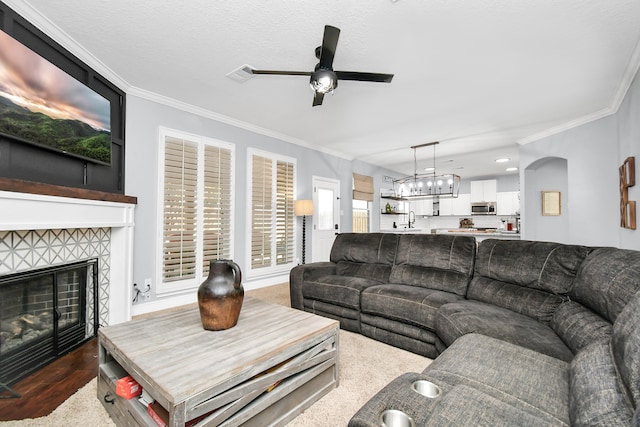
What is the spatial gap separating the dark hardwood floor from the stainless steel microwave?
930 cm

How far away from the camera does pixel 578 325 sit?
1504 millimetres

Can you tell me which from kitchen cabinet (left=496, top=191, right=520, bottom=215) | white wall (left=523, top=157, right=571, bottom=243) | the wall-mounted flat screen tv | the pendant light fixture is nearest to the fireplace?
the wall-mounted flat screen tv

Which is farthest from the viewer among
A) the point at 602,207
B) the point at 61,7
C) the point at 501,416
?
the point at 602,207

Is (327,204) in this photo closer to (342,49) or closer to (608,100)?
(342,49)

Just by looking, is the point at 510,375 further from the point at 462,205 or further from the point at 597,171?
the point at 462,205

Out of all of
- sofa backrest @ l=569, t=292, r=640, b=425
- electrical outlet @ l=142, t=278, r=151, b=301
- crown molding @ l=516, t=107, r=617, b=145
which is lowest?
electrical outlet @ l=142, t=278, r=151, b=301

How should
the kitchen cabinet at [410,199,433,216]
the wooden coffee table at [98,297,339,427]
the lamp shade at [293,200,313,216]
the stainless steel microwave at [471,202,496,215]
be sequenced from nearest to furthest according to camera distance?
the wooden coffee table at [98,297,339,427] → the lamp shade at [293,200,313,216] → the stainless steel microwave at [471,202,496,215] → the kitchen cabinet at [410,199,433,216]

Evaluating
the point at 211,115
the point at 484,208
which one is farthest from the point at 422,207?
the point at 211,115

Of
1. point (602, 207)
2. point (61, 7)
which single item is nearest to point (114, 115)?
point (61, 7)

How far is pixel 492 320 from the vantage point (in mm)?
1840

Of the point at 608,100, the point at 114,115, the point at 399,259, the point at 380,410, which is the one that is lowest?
the point at 380,410

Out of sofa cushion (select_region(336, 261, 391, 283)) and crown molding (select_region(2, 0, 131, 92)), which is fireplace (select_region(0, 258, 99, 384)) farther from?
sofa cushion (select_region(336, 261, 391, 283))

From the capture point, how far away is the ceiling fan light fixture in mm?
2137

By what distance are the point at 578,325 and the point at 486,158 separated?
19.8 feet
